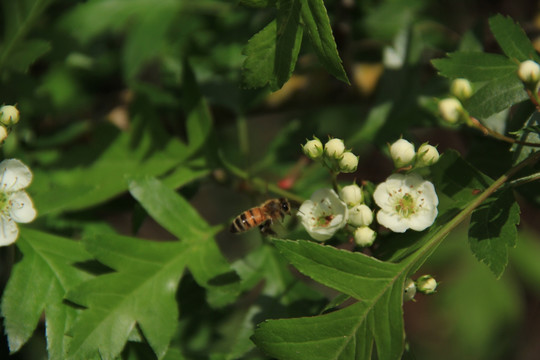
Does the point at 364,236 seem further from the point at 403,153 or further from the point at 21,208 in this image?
the point at 21,208

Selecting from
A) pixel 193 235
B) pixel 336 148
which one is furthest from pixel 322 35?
pixel 193 235

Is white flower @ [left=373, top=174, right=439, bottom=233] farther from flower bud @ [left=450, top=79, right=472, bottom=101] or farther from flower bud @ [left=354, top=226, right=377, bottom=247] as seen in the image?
flower bud @ [left=450, top=79, right=472, bottom=101]

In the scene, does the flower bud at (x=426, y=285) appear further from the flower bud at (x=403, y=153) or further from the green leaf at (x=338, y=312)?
the flower bud at (x=403, y=153)

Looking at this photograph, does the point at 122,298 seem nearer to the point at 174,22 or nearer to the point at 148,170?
the point at 148,170

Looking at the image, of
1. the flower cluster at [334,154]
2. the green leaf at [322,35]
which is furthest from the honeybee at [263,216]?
the green leaf at [322,35]

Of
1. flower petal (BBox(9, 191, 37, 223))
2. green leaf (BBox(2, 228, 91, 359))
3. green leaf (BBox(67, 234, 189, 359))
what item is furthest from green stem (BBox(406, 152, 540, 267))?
flower petal (BBox(9, 191, 37, 223))

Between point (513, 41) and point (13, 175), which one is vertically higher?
point (513, 41)
